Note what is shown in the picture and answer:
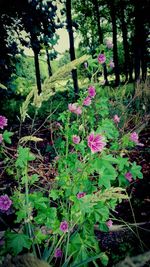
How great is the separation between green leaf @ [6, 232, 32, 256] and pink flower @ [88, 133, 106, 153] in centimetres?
88

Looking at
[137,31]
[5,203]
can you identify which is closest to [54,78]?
[5,203]

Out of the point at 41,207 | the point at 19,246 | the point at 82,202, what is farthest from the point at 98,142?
the point at 19,246

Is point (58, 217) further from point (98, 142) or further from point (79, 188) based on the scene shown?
point (98, 142)

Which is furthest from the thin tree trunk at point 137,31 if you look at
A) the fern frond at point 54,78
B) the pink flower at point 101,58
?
the fern frond at point 54,78

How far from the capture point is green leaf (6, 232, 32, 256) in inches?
92.6

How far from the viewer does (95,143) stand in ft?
7.94

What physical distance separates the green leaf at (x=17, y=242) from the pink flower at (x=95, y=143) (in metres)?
0.88

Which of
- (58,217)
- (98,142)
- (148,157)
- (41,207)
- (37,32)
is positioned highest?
(37,32)

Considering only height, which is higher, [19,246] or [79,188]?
[79,188]

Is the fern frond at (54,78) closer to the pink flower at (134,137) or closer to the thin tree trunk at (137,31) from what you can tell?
the pink flower at (134,137)

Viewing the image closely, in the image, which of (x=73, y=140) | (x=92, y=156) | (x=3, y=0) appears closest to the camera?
(x=92, y=156)

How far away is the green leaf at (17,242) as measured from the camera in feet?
7.72

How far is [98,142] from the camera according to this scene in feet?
7.93

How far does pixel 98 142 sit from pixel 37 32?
480 centimetres
